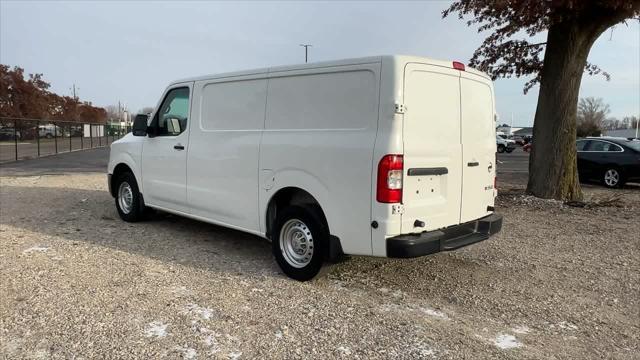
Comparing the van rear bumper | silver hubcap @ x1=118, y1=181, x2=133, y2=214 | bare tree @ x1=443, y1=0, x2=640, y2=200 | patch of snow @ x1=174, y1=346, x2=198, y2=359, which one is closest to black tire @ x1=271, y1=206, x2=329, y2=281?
the van rear bumper

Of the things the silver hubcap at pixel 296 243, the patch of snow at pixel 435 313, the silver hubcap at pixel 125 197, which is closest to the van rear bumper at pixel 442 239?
the patch of snow at pixel 435 313

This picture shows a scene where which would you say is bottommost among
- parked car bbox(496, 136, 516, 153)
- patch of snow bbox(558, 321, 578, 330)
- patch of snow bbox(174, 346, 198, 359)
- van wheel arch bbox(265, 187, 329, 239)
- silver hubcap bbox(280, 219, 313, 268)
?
patch of snow bbox(558, 321, 578, 330)

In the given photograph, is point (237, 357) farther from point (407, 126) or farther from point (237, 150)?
point (237, 150)

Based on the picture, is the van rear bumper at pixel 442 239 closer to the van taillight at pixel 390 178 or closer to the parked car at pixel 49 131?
the van taillight at pixel 390 178

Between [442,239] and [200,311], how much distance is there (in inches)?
86.5

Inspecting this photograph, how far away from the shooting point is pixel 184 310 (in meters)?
4.08

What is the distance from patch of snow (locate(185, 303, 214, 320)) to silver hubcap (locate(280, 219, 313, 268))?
1080 millimetres

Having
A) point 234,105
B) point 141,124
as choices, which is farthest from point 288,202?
point 141,124

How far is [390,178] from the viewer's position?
13.2 feet

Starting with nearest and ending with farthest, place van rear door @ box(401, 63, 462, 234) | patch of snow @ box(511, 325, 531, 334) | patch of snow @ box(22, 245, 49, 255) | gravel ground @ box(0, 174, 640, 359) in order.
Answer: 1. gravel ground @ box(0, 174, 640, 359)
2. patch of snow @ box(511, 325, 531, 334)
3. van rear door @ box(401, 63, 462, 234)
4. patch of snow @ box(22, 245, 49, 255)

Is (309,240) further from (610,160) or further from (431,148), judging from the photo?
(610,160)

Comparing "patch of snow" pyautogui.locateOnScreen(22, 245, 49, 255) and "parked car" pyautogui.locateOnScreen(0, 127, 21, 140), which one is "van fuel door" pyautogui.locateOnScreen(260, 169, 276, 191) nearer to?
"patch of snow" pyautogui.locateOnScreen(22, 245, 49, 255)

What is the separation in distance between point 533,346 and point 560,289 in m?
1.56

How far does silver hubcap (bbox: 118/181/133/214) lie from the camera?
7.39 meters
